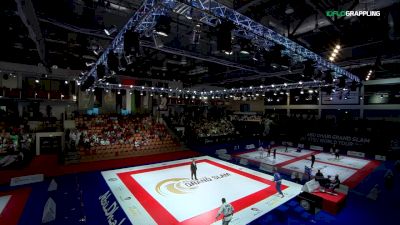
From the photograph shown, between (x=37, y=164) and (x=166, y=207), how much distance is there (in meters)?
12.8

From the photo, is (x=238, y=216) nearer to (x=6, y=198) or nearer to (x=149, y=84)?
(x=6, y=198)

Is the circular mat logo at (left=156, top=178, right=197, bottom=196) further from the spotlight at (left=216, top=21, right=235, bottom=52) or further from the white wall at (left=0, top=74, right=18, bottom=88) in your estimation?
the white wall at (left=0, top=74, right=18, bottom=88)

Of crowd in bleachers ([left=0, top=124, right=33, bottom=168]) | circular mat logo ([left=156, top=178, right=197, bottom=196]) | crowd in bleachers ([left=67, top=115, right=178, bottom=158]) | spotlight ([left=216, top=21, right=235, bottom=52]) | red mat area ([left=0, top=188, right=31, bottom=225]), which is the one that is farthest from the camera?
crowd in bleachers ([left=67, top=115, right=178, bottom=158])

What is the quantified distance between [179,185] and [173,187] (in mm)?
443

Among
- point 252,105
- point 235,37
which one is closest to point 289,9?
point 235,37

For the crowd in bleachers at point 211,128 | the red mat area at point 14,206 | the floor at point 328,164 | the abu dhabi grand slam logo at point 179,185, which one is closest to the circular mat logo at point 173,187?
the abu dhabi grand slam logo at point 179,185

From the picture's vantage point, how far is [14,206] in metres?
9.16

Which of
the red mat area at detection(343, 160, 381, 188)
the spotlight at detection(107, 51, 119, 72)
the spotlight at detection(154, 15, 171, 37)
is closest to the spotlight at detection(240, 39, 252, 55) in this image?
the spotlight at detection(154, 15, 171, 37)

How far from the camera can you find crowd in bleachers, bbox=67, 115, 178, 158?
18978mm

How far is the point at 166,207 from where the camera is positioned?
9453mm

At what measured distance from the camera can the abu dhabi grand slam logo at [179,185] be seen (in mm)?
11328

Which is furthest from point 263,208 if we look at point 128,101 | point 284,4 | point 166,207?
point 128,101

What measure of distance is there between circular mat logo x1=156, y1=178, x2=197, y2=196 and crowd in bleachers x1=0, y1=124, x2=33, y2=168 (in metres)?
11.0

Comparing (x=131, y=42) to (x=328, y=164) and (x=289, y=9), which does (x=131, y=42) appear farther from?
(x=328, y=164)
